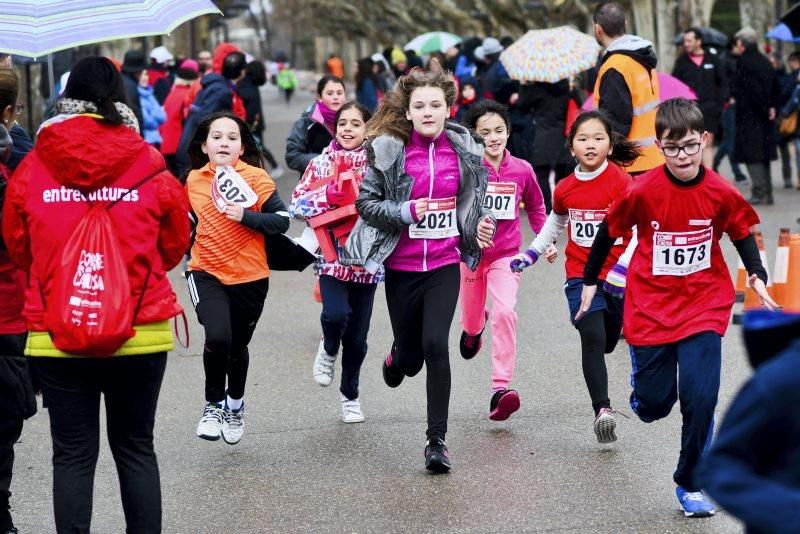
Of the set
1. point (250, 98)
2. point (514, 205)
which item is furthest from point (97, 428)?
point (250, 98)

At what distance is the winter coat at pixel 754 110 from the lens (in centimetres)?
1634

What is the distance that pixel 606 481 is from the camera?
602 centimetres

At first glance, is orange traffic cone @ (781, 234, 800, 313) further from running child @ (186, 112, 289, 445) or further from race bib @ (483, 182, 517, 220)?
running child @ (186, 112, 289, 445)

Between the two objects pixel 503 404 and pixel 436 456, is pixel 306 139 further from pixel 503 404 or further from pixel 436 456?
pixel 436 456

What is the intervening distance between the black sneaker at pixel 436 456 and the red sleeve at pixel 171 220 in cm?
185

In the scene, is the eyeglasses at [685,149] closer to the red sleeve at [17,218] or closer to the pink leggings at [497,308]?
the pink leggings at [497,308]

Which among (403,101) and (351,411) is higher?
(403,101)

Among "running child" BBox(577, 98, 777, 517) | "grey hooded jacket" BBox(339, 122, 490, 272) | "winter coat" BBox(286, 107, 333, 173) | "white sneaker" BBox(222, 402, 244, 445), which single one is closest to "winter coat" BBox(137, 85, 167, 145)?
"winter coat" BBox(286, 107, 333, 173)

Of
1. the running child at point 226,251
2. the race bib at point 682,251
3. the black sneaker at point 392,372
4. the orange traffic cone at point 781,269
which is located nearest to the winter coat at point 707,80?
the orange traffic cone at point 781,269

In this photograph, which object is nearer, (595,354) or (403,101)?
(403,101)

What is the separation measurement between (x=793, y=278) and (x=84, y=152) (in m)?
6.62

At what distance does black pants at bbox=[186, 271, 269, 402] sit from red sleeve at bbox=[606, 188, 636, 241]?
1.80 m

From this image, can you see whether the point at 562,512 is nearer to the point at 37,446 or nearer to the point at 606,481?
the point at 606,481

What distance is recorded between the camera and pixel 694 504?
5457 millimetres
